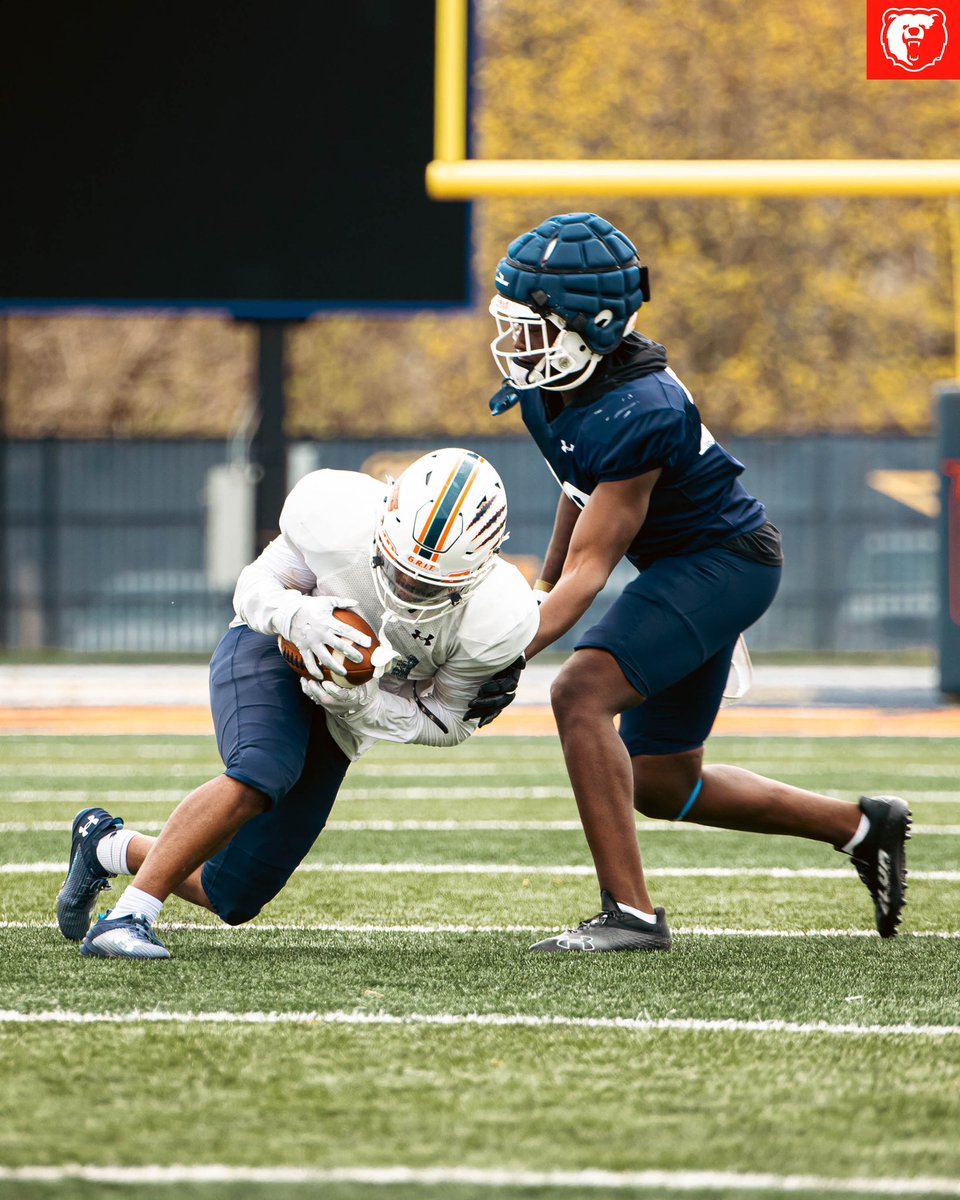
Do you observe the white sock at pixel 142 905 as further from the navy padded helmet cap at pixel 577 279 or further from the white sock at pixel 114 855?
the navy padded helmet cap at pixel 577 279

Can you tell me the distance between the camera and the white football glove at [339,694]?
12.3 ft

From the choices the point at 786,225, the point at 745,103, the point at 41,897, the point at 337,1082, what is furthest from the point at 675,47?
the point at 337,1082

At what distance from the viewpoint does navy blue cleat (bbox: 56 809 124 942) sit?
163 inches

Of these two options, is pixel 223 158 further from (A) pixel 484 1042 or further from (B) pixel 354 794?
(A) pixel 484 1042

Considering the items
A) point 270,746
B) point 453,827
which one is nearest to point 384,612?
point 270,746

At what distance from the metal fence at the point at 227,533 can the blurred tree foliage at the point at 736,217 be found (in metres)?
3.31

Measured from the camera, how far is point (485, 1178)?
2412 millimetres

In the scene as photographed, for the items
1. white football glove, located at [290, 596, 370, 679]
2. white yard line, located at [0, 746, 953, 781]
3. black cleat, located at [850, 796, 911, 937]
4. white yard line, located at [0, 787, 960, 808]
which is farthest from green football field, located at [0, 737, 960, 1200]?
white yard line, located at [0, 746, 953, 781]

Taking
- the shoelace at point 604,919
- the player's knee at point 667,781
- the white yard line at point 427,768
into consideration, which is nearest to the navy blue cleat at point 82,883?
the shoelace at point 604,919

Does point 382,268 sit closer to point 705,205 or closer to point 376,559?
point 376,559

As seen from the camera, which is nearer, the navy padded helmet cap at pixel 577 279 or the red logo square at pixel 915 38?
the navy padded helmet cap at pixel 577 279

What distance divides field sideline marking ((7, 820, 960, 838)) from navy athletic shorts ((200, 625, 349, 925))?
2.13m

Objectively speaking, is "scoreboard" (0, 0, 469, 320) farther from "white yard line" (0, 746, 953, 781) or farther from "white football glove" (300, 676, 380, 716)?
"white football glove" (300, 676, 380, 716)

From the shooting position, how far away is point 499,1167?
2459 mm
